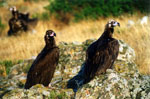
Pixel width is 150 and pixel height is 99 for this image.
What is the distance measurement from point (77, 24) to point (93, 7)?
2922 millimetres

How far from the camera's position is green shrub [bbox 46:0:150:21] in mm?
18406

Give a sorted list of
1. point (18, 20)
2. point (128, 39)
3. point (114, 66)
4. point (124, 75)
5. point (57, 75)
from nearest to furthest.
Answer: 1. point (124, 75)
2. point (114, 66)
3. point (57, 75)
4. point (128, 39)
5. point (18, 20)

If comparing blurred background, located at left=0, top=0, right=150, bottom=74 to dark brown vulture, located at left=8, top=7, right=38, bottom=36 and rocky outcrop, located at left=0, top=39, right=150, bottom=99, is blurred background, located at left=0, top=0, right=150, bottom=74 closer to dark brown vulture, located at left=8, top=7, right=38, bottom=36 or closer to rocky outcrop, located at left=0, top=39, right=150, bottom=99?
dark brown vulture, located at left=8, top=7, right=38, bottom=36

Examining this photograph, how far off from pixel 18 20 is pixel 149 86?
14339mm

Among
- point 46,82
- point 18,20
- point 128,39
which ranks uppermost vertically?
point 18,20

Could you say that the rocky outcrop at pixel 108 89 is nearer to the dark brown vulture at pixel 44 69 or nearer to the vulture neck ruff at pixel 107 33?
the dark brown vulture at pixel 44 69

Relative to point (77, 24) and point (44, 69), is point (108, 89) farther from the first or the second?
point (77, 24)

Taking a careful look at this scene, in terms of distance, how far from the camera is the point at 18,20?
19141mm

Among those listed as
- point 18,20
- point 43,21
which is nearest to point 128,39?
point 18,20

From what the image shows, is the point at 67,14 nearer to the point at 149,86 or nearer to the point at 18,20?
the point at 18,20

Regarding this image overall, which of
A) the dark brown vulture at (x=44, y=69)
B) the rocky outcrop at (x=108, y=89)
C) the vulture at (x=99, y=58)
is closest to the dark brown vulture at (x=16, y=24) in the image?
the dark brown vulture at (x=44, y=69)

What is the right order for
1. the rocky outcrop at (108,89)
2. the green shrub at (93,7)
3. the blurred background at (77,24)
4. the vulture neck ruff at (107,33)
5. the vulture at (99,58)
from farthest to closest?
the green shrub at (93,7), the blurred background at (77,24), the vulture neck ruff at (107,33), the vulture at (99,58), the rocky outcrop at (108,89)

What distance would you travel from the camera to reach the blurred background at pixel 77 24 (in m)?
10.8

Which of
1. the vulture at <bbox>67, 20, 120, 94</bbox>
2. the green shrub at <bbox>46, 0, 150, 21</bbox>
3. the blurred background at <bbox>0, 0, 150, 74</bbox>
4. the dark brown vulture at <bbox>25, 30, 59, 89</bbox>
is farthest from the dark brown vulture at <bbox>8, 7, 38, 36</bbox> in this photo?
the vulture at <bbox>67, 20, 120, 94</bbox>
